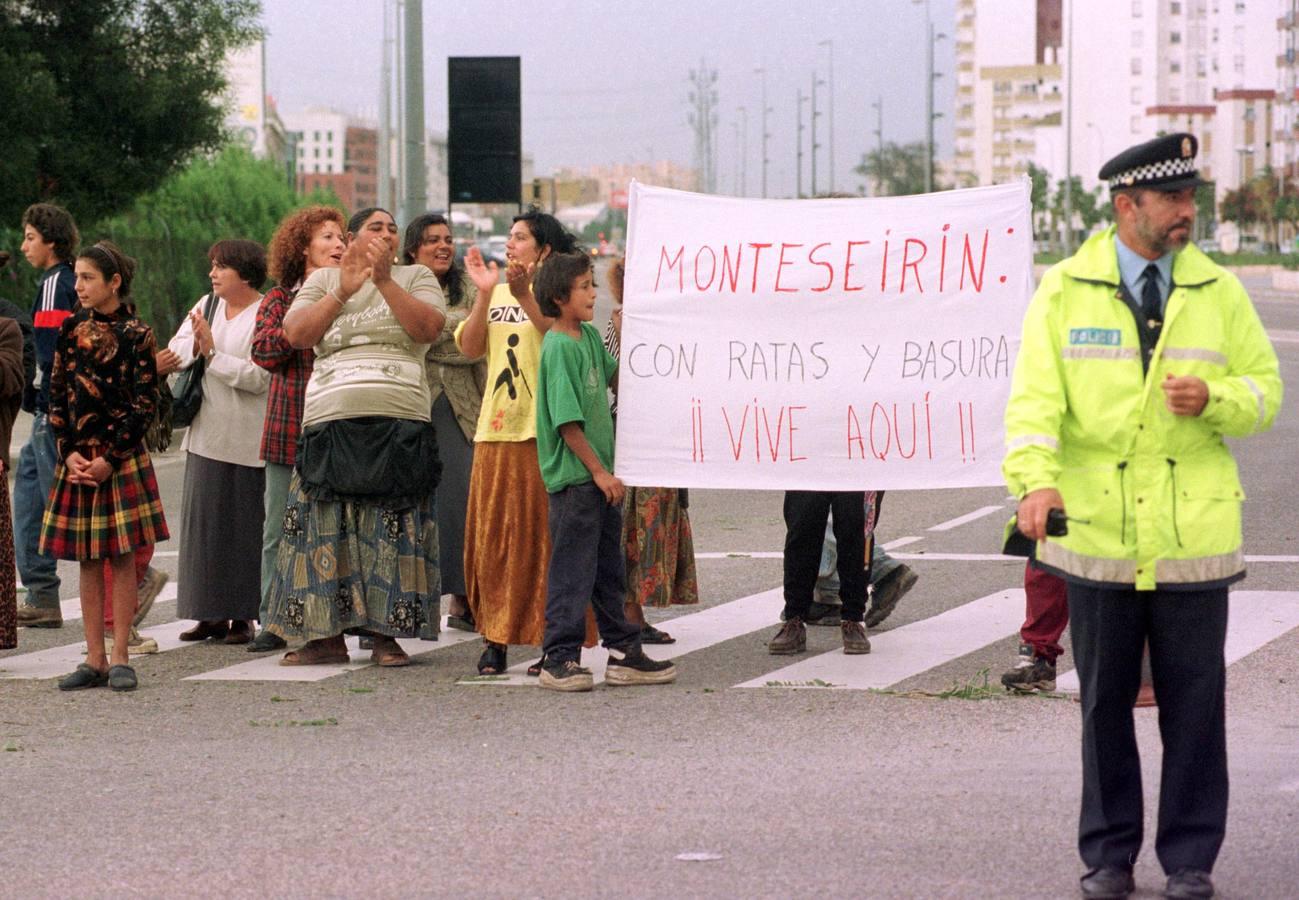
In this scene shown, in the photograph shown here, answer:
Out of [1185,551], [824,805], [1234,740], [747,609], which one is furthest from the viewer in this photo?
[747,609]

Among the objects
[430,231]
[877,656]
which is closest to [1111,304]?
[877,656]

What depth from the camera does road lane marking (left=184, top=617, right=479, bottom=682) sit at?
831 cm

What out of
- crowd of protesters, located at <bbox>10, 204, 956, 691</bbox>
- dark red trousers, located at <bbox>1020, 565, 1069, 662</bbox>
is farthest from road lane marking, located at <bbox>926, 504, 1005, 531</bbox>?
dark red trousers, located at <bbox>1020, 565, 1069, 662</bbox>

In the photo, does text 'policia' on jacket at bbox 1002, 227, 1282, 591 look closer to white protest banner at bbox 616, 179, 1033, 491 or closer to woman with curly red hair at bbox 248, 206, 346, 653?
white protest banner at bbox 616, 179, 1033, 491

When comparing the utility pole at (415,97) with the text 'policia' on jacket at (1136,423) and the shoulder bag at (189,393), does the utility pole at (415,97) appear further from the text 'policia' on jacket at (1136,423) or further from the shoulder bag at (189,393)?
the text 'policia' on jacket at (1136,423)

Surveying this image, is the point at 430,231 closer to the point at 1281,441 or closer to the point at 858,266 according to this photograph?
the point at 858,266

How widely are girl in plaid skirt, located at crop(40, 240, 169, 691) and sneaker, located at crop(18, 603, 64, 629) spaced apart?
180cm

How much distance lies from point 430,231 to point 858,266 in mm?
2093

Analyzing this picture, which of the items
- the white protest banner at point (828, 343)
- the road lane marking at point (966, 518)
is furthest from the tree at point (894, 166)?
the white protest banner at point (828, 343)

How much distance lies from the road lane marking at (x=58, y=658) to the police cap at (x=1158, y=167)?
5.38 meters

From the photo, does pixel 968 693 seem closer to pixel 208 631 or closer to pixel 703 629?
pixel 703 629

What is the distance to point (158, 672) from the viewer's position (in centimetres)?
857

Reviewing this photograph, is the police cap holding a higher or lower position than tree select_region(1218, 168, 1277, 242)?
lower

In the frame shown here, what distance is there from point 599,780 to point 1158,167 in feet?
8.69
